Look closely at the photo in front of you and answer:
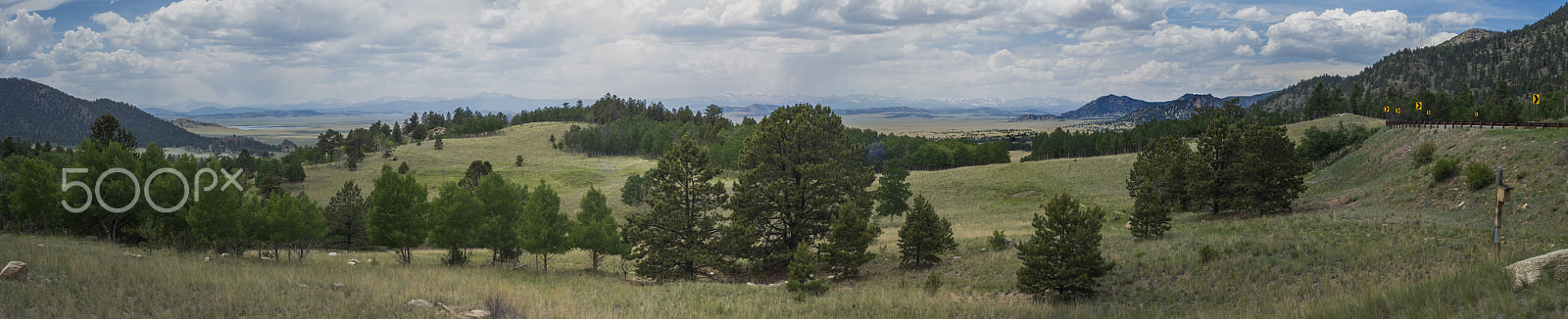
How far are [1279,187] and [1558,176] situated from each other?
931 centimetres

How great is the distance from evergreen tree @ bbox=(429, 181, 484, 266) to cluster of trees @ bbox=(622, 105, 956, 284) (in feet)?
23.3

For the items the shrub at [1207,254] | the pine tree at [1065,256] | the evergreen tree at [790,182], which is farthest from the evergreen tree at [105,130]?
the shrub at [1207,254]

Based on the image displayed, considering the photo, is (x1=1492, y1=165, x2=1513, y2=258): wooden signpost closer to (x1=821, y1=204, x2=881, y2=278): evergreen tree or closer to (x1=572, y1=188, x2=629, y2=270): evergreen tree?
(x1=821, y1=204, x2=881, y2=278): evergreen tree

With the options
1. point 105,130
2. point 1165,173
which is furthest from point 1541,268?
point 105,130

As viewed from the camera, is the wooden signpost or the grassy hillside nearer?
the grassy hillside

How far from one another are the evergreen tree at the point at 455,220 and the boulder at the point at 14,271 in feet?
52.3

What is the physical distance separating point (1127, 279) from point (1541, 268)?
10.3 meters

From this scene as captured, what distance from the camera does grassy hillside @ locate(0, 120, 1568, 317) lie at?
1469cm

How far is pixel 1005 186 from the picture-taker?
7656 centimetres

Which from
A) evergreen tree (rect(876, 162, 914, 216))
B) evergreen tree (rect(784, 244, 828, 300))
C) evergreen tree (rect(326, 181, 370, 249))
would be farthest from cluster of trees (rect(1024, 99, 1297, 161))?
evergreen tree (rect(784, 244, 828, 300))

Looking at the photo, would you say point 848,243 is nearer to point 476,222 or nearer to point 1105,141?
point 476,222

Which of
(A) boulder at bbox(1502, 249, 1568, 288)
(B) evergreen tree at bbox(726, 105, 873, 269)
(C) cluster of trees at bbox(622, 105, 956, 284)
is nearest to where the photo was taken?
(A) boulder at bbox(1502, 249, 1568, 288)

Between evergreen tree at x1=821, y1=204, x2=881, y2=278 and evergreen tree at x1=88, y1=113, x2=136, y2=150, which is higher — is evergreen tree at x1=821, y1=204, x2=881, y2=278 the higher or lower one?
the lower one

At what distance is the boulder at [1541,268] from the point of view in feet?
40.7
